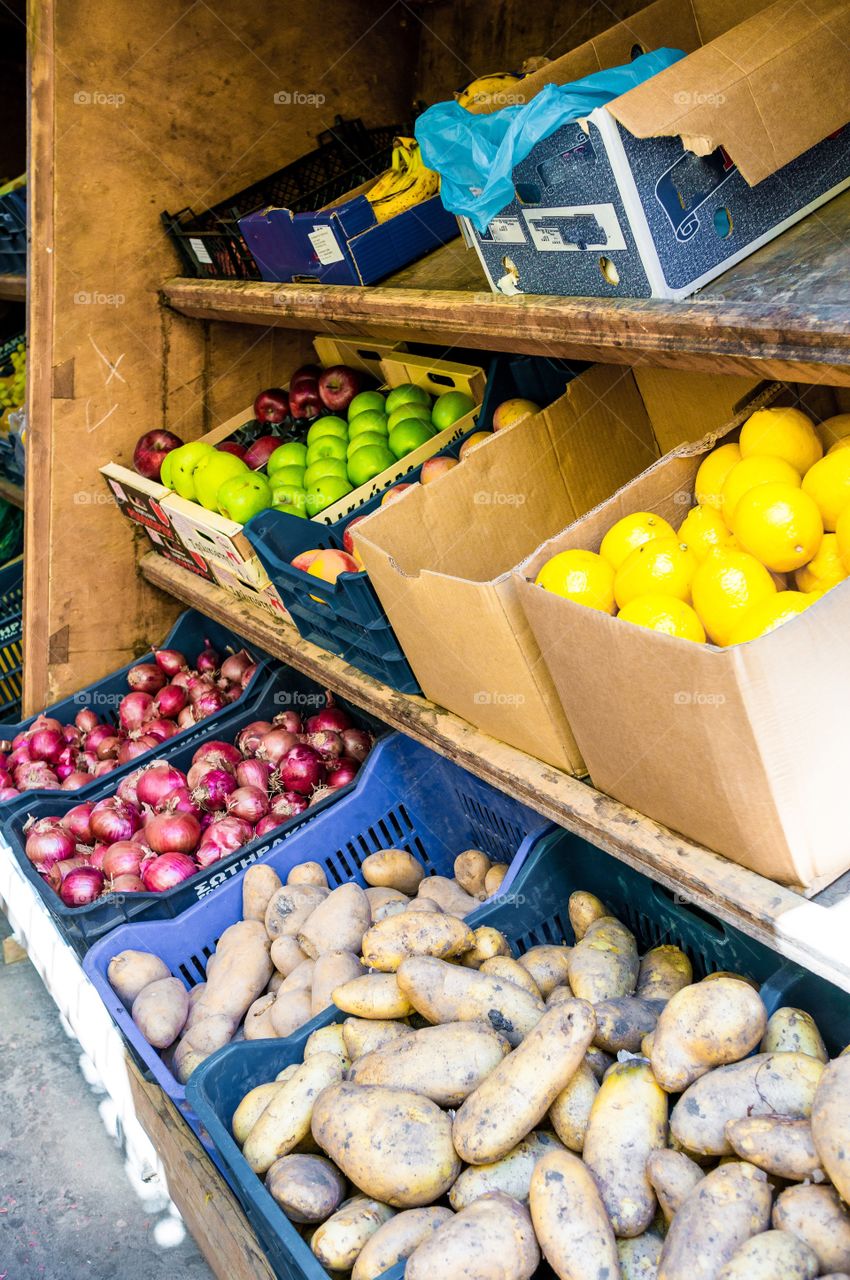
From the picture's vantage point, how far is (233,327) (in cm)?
347

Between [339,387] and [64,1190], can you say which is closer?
[64,1190]

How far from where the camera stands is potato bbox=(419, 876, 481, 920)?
2.15 m

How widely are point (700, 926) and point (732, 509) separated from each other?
2.09 ft

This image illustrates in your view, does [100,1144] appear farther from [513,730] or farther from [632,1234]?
[632,1234]

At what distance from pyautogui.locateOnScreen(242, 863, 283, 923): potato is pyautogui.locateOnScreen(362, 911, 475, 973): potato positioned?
1.77 ft

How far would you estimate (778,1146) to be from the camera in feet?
3.97

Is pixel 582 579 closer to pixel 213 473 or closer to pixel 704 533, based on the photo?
pixel 704 533

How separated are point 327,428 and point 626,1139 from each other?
2004mm

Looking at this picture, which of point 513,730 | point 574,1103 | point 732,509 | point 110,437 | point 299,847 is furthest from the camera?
point 110,437

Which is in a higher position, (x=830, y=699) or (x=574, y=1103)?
(x=830, y=699)

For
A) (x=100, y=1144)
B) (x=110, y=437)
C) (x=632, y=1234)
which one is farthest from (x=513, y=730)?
(x=110, y=437)

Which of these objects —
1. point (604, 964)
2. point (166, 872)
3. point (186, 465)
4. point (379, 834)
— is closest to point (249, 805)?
point (166, 872)

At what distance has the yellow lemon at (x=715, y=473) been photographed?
1690 mm

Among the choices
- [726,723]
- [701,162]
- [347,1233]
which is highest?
[701,162]
